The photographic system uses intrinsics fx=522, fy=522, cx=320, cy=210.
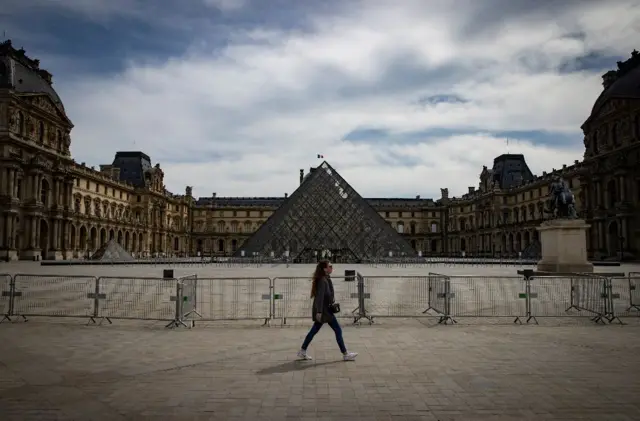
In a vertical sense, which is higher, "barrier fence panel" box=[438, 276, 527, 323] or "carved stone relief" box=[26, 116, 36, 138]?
"carved stone relief" box=[26, 116, 36, 138]

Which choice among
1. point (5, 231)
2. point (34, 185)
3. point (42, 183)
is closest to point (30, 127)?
point (34, 185)

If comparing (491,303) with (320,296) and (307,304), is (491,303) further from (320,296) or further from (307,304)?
(320,296)

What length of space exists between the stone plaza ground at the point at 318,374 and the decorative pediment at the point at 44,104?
40.6 metres

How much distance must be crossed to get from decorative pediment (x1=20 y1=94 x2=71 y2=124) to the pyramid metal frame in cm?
2116

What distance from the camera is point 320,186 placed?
144 ft

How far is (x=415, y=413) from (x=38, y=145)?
4774cm

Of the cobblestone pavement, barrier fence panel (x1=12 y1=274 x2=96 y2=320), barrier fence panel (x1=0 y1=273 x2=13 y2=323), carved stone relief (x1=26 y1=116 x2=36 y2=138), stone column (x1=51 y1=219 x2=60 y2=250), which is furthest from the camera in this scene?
stone column (x1=51 y1=219 x2=60 y2=250)

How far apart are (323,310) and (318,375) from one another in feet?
3.07

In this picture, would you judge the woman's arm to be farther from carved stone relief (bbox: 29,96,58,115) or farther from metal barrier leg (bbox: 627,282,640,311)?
carved stone relief (bbox: 29,96,58,115)

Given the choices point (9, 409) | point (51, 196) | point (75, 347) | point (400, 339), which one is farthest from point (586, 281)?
point (51, 196)

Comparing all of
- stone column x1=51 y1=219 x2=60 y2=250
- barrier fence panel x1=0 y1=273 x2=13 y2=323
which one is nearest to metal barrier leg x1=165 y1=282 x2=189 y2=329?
barrier fence panel x1=0 y1=273 x2=13 y2=323

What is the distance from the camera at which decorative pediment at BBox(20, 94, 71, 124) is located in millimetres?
43031

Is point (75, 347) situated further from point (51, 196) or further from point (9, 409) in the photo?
point (51, 196)

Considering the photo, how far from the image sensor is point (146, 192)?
70438 millimetres
